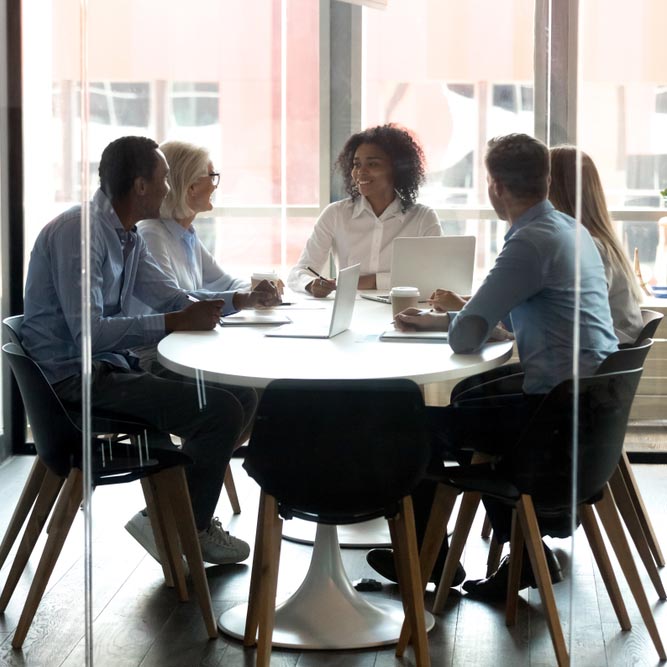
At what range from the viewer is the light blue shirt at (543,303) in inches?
95.8

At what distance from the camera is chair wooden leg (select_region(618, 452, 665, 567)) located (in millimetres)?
2641

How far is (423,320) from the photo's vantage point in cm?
264

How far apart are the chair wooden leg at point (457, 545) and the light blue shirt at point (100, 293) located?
2.91 feet

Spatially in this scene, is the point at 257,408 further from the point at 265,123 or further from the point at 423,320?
the point at 265,123

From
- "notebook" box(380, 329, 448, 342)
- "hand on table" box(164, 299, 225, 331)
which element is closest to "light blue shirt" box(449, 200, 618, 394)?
"notebook" box(380, 329, 448, 342)

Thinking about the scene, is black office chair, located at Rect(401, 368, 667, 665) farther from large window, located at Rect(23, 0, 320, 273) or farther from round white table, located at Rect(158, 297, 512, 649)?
large window, located at Rect(23, 0, 320, 273)

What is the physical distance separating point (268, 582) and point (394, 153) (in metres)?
1.19

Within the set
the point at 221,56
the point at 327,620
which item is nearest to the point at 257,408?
the point at 327,620

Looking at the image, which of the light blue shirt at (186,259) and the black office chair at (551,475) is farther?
the light blue shirt at (186,259)

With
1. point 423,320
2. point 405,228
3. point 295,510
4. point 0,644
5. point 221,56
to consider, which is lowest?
point 0,644

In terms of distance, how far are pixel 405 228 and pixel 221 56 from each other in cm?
71

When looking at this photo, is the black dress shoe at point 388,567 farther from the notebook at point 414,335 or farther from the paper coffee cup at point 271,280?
the paper coffee cup at point 271,280

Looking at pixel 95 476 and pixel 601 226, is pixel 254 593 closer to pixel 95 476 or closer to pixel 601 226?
pixel 95 476

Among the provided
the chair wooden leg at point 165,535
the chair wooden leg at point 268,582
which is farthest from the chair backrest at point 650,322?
the chair wooden leg at point 165,535
